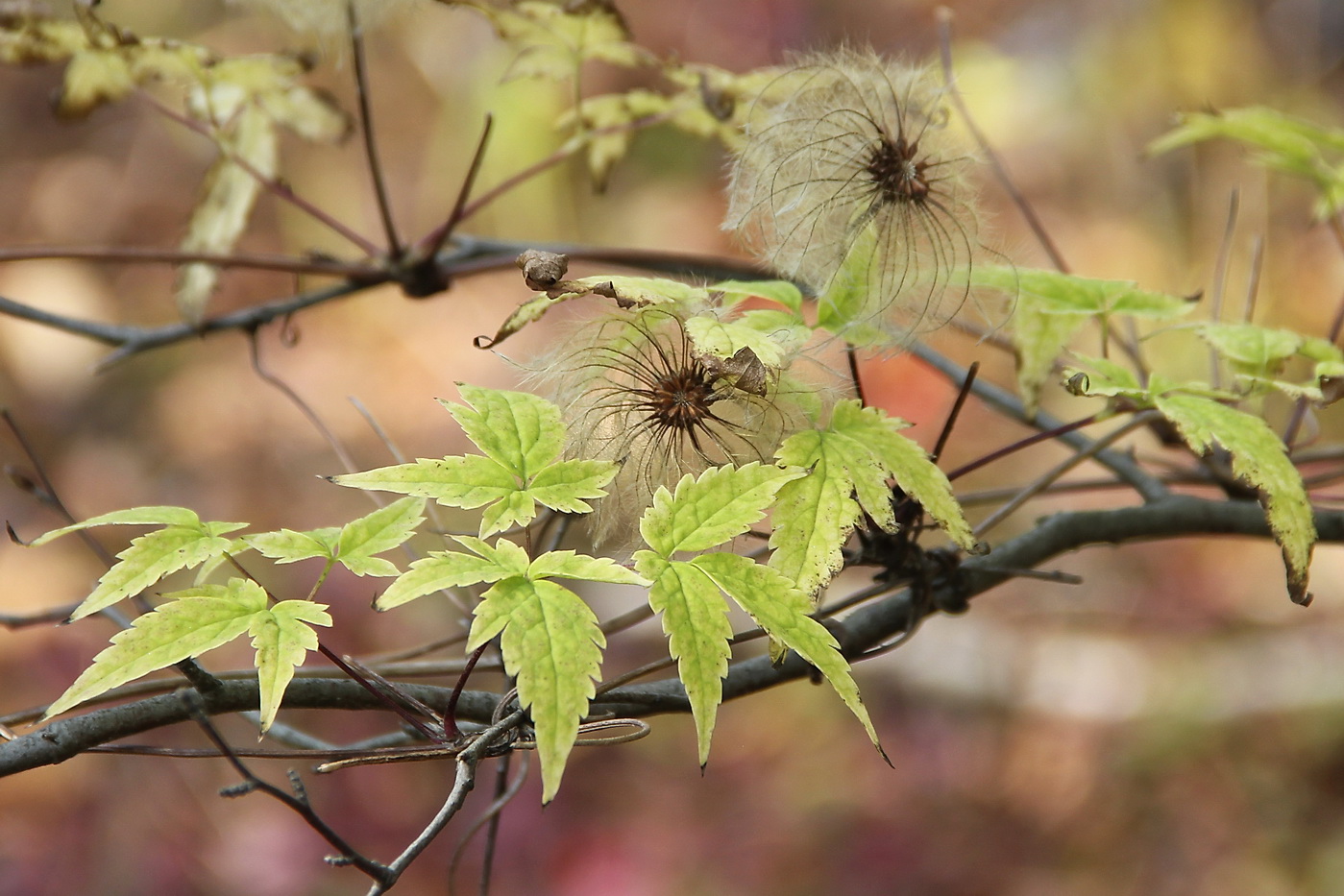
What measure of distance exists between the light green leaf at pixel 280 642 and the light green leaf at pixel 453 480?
0.07m

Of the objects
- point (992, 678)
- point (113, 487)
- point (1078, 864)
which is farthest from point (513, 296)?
point (1078, 864)

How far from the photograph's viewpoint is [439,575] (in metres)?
0.50

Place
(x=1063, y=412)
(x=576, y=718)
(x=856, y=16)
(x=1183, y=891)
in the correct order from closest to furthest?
(x=576, y=718) → (x=1183, y=891) → (x=1063, y=412) → (x=856, y=16)

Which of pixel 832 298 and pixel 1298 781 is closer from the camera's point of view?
pixel 832 298

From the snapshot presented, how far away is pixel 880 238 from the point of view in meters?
0.67

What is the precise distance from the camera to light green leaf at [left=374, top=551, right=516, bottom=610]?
1.59 ft

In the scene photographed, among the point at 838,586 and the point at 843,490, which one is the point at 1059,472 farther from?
the point at 838,586

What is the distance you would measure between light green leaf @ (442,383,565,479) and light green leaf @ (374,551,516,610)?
74mm

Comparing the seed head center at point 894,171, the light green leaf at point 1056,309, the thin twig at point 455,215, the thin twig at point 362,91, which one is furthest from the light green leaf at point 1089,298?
the thin twig at point 362,91

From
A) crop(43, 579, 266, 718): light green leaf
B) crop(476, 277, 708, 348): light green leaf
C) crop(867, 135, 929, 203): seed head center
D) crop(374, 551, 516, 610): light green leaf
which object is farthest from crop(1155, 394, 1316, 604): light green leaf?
crop(43, 579, 266, 718): light green leaf

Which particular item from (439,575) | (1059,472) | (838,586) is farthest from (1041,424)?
(838,586)

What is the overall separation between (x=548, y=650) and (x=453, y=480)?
128mm

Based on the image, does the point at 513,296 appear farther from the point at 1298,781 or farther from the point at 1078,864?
the point at 1298,781

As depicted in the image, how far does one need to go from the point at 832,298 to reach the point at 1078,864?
7.97 ft
